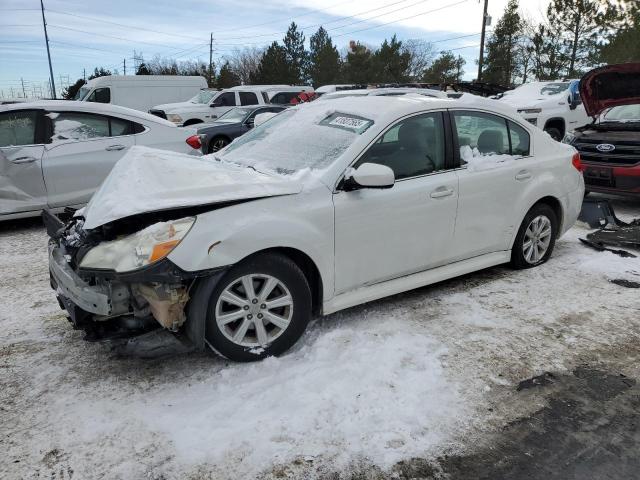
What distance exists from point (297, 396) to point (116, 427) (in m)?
0.96

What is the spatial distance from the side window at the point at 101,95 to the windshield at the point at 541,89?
15289 mm

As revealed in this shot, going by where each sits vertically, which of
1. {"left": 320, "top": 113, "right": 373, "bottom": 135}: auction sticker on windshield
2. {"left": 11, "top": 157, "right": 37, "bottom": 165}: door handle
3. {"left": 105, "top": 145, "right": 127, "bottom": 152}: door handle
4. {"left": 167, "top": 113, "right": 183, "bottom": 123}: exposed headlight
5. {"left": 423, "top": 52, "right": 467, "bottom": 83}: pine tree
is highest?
{"left": 423, "top": 52, "right": 467, "bottom": 83}: pine tree

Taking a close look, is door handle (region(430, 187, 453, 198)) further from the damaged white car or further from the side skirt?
the side skirt

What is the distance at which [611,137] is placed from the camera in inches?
298

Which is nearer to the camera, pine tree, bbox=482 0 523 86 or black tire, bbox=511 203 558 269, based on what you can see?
black tire, bbox=511 203 558 269

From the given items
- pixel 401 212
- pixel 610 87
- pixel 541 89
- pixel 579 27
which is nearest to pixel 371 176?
pixel 401 212

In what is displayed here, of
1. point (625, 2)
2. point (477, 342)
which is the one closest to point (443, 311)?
point (477, 342)

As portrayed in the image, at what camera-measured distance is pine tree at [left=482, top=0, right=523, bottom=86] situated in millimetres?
43656

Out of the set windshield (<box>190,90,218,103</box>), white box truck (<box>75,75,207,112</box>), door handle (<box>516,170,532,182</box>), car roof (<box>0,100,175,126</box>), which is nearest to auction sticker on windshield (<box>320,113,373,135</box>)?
door handle (<box>516,170,532,182</box>)

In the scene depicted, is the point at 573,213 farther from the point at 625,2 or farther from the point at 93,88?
the point at 625,2

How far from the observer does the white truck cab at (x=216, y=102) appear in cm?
1761

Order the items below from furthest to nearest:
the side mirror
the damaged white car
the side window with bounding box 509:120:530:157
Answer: the side window with bounding box 509:120:530:157
the side mirror
the damaged white car

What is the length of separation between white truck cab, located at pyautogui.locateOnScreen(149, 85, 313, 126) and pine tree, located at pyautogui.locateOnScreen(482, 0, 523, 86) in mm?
30188

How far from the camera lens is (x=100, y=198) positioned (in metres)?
3.44
